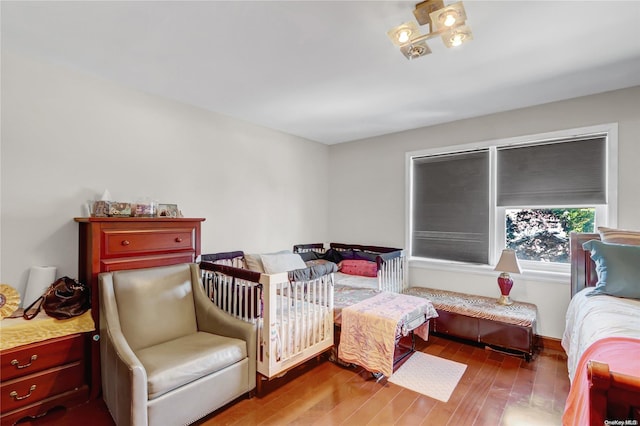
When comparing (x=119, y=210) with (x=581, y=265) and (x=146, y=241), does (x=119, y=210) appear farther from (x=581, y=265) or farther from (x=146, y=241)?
(x=581, y=265)

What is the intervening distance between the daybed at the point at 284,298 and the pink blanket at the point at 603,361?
1.15 meters

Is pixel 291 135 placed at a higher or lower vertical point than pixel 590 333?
higher

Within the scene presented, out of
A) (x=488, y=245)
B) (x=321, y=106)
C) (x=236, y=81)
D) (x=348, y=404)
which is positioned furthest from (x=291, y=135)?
(x=348, y=404)

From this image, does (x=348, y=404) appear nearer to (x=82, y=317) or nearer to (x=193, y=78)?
(x=82, y=317)

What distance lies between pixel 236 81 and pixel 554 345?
13.2 feet

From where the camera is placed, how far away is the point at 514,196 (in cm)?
337

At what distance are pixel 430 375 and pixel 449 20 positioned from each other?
103 inches

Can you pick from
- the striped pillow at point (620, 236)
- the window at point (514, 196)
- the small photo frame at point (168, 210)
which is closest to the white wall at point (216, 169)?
the window at point (514, 196)

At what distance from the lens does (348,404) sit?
85.7 inches

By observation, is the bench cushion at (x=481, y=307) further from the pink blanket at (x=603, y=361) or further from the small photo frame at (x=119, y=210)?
the small photo frame at (x=119, y=210)

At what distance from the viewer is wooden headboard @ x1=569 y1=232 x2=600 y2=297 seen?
2676 millimetres

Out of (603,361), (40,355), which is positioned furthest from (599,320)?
(40,355)

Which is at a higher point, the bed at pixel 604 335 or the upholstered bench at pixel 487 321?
the bed at pixel 604 335

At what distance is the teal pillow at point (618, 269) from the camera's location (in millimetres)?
2168
